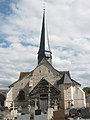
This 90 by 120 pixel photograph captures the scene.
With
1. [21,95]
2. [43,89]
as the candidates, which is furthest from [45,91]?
[21,95]

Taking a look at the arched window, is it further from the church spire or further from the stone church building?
the church spire

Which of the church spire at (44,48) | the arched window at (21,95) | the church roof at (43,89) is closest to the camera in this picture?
the church roof at (43,89)

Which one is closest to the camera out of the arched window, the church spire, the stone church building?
the stone church building

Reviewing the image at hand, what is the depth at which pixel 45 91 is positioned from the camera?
49.0 metres

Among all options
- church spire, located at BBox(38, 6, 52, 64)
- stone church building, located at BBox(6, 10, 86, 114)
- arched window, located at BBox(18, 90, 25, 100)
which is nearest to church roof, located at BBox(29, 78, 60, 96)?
stone church building, located at BBox(6, 10, 86, 114)

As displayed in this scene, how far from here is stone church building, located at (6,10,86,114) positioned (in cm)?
4825

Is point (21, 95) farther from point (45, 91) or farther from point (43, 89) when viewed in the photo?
point (45, 91)

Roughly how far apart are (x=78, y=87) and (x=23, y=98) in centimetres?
1057

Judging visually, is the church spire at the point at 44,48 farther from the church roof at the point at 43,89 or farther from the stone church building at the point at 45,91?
the church roof at the point at 43,89

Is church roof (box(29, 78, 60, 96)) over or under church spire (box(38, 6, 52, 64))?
under

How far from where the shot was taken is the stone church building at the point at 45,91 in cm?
4825

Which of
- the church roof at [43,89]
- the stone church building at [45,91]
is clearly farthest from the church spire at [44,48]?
the church roof at [43,89]

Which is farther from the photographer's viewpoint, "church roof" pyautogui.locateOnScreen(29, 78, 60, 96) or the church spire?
the church spire

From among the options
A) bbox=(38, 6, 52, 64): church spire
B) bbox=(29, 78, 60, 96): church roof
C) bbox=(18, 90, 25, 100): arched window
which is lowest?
bbox=(18, 90, 25, 100): arched window
